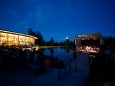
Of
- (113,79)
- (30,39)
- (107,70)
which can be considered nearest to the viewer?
(113,79)

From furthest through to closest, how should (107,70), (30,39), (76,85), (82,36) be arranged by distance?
(30,39)
(82,36)
(76,85)
(107,70)

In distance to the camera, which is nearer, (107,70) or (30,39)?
(107,70)

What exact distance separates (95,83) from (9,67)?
19.3ft

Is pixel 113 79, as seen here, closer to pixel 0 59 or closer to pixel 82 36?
pixel 0 59

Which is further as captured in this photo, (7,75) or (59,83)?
(7,75)

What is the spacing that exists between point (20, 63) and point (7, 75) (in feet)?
6.18

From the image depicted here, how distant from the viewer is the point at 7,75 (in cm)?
767

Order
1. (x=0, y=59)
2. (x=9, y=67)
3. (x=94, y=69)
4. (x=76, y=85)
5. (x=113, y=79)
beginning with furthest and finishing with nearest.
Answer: (x=0, y=59), (x=9, y=67), (x=94, y=69), (x=76, y=85), (x=113, y=79)

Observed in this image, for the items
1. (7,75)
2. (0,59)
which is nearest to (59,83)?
(7,75)

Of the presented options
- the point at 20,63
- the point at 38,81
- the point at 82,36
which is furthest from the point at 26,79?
the point at 82,36

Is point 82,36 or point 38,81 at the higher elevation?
point 82,36

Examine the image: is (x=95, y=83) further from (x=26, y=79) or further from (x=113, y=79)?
(x=26, y=79)

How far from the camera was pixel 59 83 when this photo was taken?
22.9 ft

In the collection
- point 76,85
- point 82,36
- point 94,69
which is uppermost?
point 82,36
